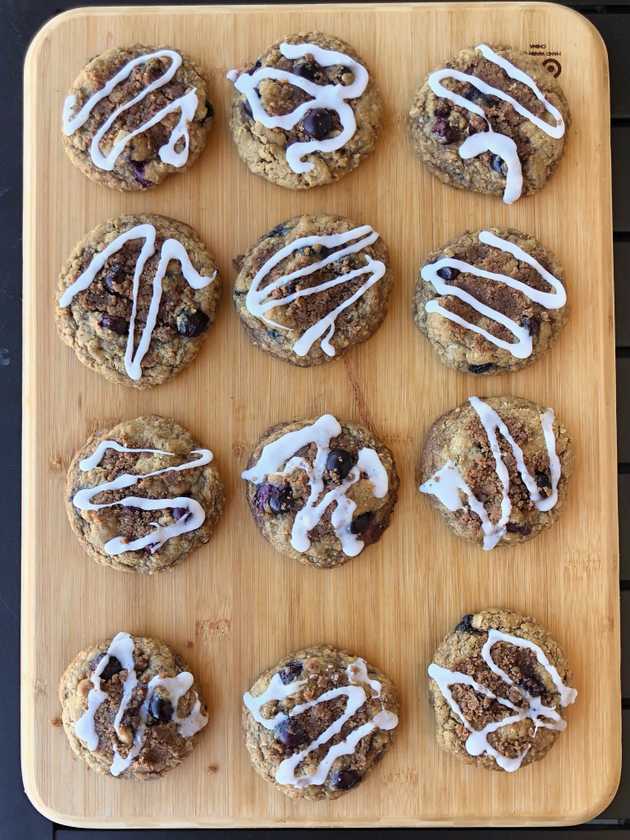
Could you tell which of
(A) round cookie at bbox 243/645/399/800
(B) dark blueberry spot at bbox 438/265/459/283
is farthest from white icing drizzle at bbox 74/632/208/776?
(B) dark blueberry spot at bbox 438/265/459/283

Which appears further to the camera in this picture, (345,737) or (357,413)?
(357,413)

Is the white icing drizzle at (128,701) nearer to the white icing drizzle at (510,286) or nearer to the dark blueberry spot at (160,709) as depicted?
the dark blueberry spot at (160,709)

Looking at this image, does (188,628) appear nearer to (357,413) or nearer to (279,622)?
(279,622)

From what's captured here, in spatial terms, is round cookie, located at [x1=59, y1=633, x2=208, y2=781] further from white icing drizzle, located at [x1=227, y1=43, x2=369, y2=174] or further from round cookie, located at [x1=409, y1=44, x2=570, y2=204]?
round cookie, located at [x1=409, y1=44, x2=570, y2=204]

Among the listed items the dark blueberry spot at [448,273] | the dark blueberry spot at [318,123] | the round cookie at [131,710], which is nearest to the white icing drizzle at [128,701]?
the round cookie at [131,710]

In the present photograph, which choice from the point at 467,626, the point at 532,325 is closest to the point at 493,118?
the point at 532,325

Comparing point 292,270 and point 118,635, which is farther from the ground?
point 292,270

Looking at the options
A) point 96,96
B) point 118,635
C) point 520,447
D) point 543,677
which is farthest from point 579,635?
point 96,96
